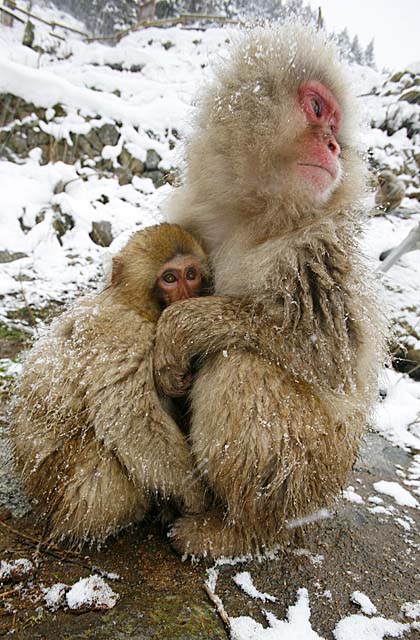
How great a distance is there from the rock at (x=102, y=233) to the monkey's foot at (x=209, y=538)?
4.92 m

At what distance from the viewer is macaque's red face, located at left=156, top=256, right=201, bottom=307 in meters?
1.96

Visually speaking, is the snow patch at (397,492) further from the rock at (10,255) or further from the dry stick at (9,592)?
the rock at (10,255)

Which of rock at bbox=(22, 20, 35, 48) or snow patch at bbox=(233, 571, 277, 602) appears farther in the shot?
rock at bbox=(22, 20, 35, 48)

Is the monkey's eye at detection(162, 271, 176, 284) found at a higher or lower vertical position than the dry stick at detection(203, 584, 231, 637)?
higher

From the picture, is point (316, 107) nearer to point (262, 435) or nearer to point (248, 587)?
point (262, 435)

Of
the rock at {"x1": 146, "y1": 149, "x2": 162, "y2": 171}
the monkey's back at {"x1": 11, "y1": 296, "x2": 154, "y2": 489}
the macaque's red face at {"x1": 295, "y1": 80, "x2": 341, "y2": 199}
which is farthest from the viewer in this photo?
the rock at {"x1": 146, "y1": 149, "x2": 162, "y2": 171}

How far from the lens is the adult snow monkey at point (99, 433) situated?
5.27ft

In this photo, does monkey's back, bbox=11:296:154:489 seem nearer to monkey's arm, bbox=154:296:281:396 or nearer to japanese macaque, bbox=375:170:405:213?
monkey's arm, bbox=154:296:281:396

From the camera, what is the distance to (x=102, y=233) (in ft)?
20.6

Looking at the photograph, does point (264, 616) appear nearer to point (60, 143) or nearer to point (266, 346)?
point (266, 346)

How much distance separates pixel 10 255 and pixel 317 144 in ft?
14.0

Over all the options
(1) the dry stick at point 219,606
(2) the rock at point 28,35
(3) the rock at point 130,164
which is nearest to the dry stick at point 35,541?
(1) the dry stick at point 219,606

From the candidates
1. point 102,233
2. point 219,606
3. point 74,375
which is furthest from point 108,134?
point 219,606

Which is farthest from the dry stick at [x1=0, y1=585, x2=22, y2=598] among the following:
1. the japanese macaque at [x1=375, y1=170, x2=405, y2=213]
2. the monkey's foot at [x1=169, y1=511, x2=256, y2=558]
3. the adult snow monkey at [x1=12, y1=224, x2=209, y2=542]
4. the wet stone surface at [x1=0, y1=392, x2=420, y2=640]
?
the japanese macaque at [x1=375, y1=170, x2=405, y2=213]
